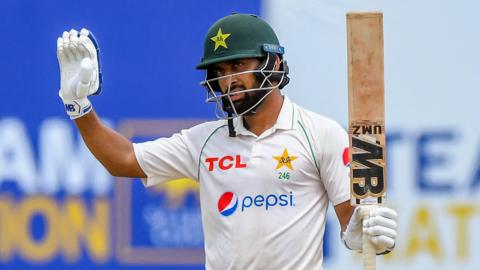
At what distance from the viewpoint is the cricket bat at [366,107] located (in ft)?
10.6

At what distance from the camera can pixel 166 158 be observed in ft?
11.6

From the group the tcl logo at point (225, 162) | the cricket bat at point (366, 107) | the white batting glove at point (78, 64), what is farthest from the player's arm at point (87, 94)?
the cricket bat at point (366, 107)

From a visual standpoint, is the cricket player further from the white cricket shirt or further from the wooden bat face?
the wooden bat face

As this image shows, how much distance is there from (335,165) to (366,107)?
0.20m

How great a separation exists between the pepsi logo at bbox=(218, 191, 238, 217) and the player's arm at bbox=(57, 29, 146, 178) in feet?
0.97

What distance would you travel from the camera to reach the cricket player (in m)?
3.34

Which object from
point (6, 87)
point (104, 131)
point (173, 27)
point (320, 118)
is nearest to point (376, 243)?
point (320, 118)

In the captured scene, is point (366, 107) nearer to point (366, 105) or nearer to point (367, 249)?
point (366, 105)

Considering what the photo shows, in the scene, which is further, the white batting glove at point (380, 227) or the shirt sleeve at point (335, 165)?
the shirt sleeve at point (335, 165)

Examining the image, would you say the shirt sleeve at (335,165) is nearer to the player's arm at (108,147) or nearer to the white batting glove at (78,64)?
the player's arm at (108,147)

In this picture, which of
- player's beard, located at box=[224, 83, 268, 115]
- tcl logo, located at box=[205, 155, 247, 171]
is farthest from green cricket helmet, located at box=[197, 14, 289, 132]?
tcl logo, located at box=[205, 155, 247, 171]

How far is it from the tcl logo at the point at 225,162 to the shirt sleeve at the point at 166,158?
9 cm

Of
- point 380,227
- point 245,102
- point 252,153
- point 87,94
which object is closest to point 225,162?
point 252,153

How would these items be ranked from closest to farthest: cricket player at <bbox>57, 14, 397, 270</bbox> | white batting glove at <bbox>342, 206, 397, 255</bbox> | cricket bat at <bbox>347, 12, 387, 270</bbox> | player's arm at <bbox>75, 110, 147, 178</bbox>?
white batting glove at <bbox>342, 206, 397, 255</bbox> → cricket bat at <bbox>347, 12, 387, 270</bbox> → cricket player at <bbox>57, 14, 397, 270</bbox> → player's arm at <bbox>75, 110, 147, 178</bbox>
